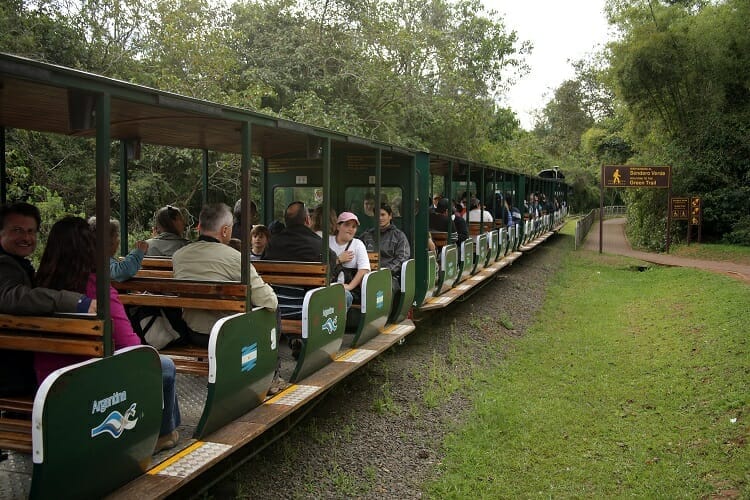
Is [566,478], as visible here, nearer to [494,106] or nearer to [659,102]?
[659,102]

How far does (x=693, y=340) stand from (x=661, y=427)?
330 centimetres

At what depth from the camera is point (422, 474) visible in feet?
16.3

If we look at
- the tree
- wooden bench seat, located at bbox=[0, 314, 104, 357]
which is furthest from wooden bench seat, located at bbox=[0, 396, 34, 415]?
the tree

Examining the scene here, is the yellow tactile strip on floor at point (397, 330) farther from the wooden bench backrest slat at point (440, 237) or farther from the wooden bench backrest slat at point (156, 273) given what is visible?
the wooden bench backrest slat at point (440, 237)

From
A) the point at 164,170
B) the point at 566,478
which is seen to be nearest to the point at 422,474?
the point at 566,478

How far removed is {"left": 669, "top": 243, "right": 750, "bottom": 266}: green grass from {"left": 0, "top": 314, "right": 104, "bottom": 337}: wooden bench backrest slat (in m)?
18.0

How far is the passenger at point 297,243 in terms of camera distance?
584 centimetres

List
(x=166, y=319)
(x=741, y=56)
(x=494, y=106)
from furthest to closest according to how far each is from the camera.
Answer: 1. (x=494, y=106)
2. (x=741, y=56)
3. (x=166, y=319)

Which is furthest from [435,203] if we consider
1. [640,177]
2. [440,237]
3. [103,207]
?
[640,177]

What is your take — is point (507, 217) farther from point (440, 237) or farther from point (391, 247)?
point (391, 247)

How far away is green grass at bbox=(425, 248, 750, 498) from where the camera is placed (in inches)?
192

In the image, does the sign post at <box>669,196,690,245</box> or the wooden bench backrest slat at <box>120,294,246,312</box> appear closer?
the wooden bench backrest slat at <box>120,294,246,312</box>

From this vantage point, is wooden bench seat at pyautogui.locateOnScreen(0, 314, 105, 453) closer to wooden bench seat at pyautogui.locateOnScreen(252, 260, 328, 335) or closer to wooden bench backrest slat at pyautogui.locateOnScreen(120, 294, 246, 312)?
wooden bench backrest slat at pyautogui.locateOnScreen(120, 294, 246, 312)

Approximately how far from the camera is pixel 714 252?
20.2 meters
